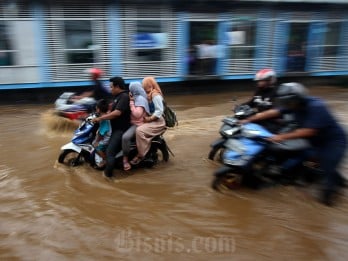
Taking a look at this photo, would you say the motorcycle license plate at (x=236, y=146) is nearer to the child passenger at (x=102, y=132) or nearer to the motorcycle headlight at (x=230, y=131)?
the motorcycle headlight at (x=230, y=131)

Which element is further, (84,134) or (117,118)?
(84,134)

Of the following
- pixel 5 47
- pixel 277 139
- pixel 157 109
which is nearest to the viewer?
pixel 277 139

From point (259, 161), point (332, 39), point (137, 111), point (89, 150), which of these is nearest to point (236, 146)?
point (259, 161)

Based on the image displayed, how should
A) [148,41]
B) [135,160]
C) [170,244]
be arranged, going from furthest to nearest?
[148,41] → [135,160] → [170,244]

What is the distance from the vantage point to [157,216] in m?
4.43

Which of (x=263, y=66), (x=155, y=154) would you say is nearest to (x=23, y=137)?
(x=155, y=154)

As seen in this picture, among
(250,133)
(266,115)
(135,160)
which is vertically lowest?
(135,160)

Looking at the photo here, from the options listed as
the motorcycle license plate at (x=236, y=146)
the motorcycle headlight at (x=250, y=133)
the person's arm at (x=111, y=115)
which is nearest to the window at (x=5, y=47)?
the person's arm at (x=111, y=115)

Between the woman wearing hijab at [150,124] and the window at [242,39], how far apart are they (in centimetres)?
824

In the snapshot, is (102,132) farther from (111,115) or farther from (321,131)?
(321,131)

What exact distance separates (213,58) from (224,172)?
342 inches

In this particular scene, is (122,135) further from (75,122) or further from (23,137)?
(23,137)

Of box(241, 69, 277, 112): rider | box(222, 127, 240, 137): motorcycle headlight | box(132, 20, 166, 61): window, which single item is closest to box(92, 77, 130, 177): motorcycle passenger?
box(222, 127, 240, 137): motorcycle headlight

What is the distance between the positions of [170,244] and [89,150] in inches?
94.6
